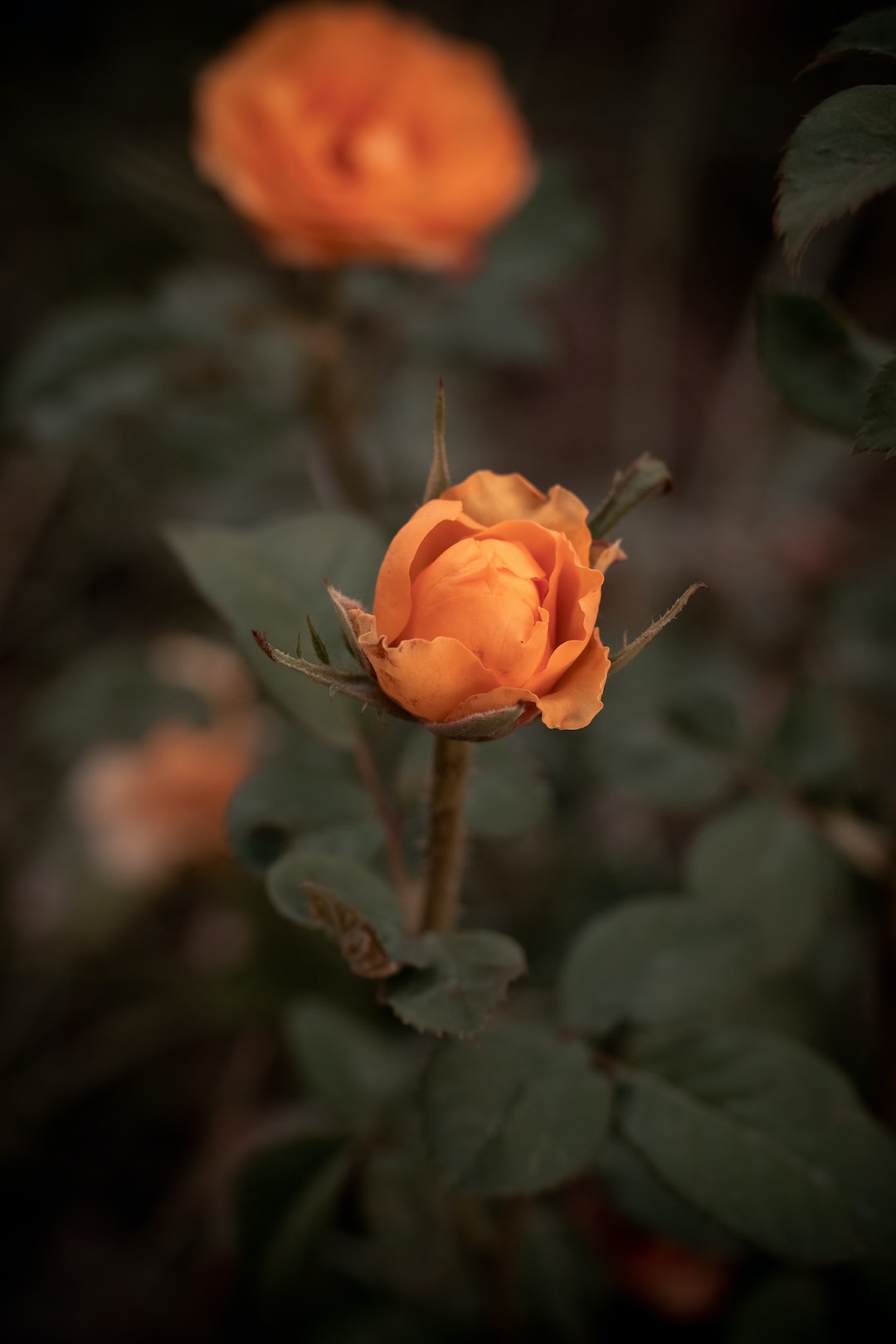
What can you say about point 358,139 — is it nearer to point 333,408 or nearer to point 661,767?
point 333,408

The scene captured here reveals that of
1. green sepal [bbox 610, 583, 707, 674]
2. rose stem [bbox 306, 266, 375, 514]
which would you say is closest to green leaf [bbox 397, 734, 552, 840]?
green sepal [bbox 610, 583, 707, 674]

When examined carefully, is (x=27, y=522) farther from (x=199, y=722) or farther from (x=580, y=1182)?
(x=580, y=1182)

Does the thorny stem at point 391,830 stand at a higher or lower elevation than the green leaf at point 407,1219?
higher

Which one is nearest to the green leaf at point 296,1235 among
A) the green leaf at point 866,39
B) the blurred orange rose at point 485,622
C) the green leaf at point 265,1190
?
the green leaf at point 265,1190

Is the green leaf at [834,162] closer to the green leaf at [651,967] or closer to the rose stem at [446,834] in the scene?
the rose stem at [446,834]

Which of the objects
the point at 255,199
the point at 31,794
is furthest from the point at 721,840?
the point at 31,794
